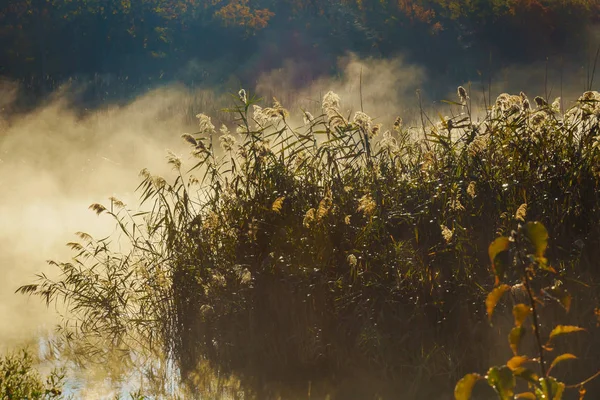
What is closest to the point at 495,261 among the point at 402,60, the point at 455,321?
the point at 455,321

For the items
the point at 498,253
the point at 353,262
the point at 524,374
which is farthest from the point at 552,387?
the point at 353,262

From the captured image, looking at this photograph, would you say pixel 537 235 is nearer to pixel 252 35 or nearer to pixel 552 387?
pixel 552 387

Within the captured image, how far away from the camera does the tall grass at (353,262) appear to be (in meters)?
4.78

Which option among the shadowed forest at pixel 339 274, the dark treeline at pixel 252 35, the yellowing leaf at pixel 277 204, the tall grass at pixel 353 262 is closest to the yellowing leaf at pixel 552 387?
the shadowed forest at pixel 339 274

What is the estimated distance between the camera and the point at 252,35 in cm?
2308

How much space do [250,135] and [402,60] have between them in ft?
50.8

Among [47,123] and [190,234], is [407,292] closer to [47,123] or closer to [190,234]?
[190,234]

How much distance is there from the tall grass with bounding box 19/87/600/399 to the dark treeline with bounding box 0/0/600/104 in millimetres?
14700

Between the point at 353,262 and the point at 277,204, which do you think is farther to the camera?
the point at 277,204

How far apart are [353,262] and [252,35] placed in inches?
748

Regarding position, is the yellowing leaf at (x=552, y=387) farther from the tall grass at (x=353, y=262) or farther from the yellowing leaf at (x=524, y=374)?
the tall grass at (x=353, y=262)

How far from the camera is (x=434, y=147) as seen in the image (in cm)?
578

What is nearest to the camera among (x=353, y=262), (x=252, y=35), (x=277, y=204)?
(x=353, y=262)

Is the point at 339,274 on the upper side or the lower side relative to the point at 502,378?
upper
